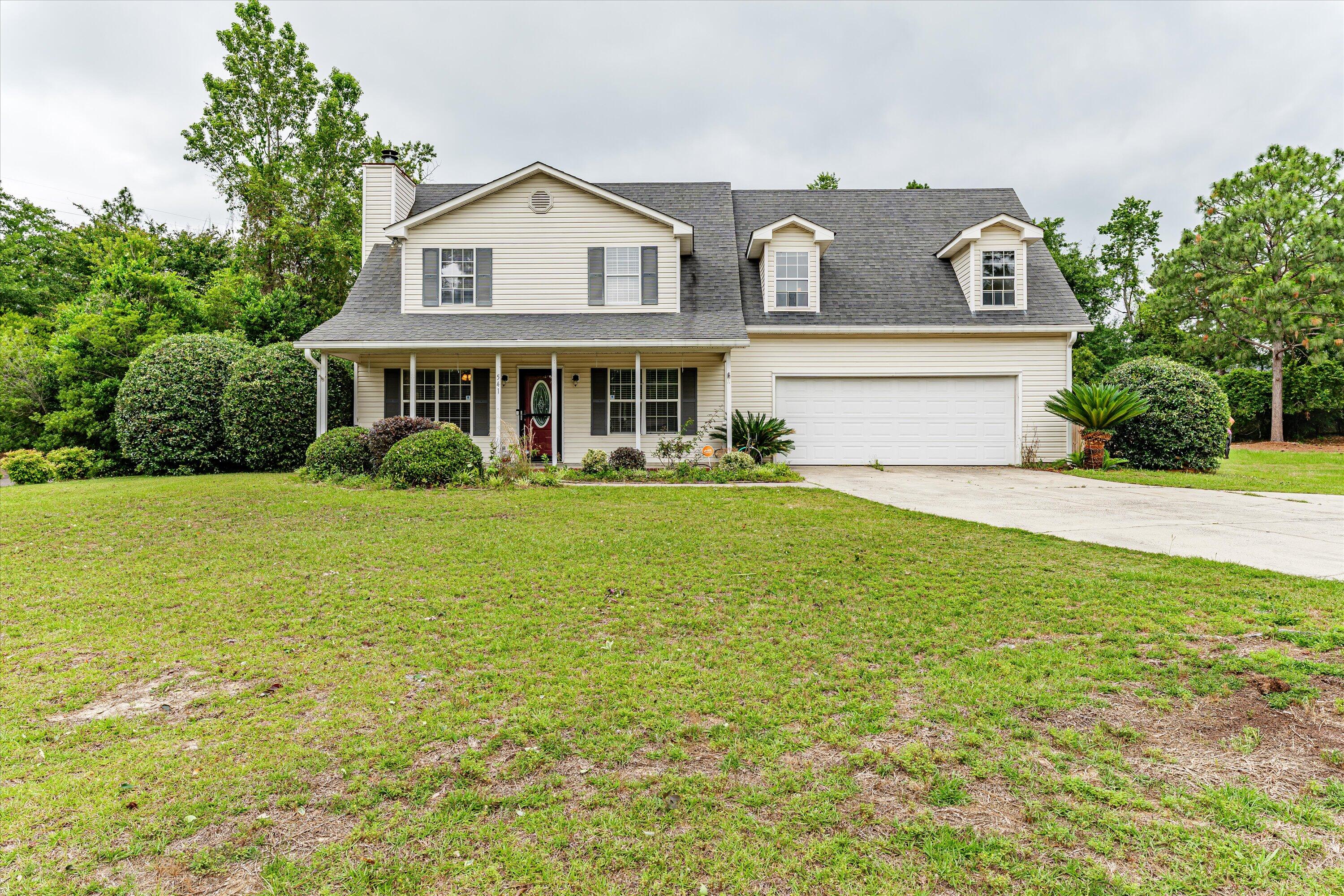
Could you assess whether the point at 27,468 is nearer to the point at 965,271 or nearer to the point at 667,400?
the point at 667,400

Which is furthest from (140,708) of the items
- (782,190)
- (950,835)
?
(782,190)

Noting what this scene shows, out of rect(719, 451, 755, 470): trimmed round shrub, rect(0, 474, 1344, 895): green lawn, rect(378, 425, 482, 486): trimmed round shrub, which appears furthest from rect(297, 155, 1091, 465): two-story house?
rect(0, 474, 1344, 895): green lawn

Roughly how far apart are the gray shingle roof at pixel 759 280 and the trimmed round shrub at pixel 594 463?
2498 millimetres

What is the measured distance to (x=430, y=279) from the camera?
47.8 feet

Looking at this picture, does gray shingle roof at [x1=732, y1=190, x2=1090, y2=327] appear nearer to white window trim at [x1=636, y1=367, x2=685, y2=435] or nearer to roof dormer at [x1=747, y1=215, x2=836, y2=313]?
roof dormer at [x1=747, y1=215, x2=836, y2=313]

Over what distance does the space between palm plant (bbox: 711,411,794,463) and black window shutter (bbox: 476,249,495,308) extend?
6398 millimetres

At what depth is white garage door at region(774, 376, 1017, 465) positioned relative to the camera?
14750 mm

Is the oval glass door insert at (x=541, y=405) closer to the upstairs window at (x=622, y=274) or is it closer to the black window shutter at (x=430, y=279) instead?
the upstairs window at (x=622, y=274)

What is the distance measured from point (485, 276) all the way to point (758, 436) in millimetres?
7528

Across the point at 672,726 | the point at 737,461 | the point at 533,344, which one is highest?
the point at 533,344

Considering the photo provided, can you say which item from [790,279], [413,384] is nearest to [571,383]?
[413,384]

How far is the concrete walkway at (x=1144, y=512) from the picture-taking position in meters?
5.90

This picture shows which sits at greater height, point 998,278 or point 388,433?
point 998,278

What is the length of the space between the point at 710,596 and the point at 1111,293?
36.8 metres
